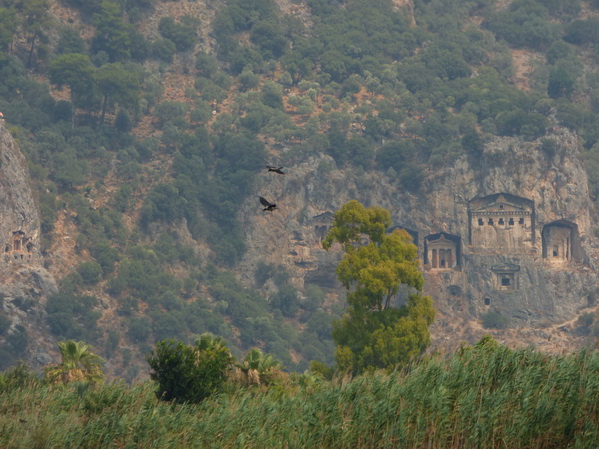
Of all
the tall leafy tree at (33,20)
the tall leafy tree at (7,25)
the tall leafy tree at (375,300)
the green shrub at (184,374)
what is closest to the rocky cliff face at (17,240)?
the tall leafy tree at (7,25)

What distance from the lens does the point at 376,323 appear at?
63.9m

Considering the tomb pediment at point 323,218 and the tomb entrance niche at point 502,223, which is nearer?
the tomb entrance niche at point 502,223

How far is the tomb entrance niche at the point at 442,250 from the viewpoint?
126 metres

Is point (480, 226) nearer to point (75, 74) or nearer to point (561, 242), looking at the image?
point (561, 242)

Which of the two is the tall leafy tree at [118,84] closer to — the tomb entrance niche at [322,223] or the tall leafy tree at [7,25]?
the tall leafy tree at [7,25]

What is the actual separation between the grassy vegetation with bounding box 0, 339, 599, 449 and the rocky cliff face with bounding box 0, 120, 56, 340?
67451 millimetres

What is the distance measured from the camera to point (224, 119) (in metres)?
137

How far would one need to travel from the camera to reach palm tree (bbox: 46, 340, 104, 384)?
59.2m

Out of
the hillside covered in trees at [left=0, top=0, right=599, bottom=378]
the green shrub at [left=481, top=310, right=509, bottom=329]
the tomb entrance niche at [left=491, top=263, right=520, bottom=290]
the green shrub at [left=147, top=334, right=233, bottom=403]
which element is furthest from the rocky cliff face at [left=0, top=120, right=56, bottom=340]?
the green shrub at [left=147, top=334, right=233, bottom=403]

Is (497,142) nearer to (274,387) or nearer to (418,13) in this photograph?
(418,13)

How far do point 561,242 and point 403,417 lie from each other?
287ft

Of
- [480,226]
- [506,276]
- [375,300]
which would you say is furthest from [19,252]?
[375,300]

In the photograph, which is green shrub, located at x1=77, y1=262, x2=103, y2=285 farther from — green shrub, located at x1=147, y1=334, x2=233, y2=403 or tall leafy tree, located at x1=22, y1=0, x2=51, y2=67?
green shrub, located at x1=147, y1=334, x2=233, y2=403

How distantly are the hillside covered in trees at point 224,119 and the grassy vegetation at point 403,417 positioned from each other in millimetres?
67259
